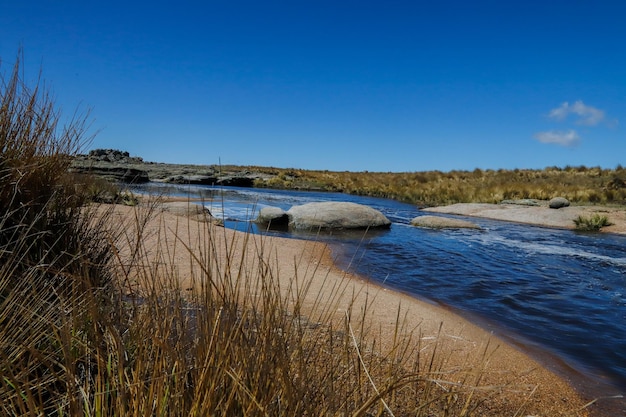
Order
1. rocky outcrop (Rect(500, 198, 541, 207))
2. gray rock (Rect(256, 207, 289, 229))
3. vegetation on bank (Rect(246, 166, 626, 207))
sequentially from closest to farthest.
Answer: gray rock (Rect(256, 207, 289, 229)) → rocky outcrop (Rect(500, 198, 541, 207)) → vegetation on bank (Rect(246, 166, 626, 207))

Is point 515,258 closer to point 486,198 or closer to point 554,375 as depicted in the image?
point 554,375

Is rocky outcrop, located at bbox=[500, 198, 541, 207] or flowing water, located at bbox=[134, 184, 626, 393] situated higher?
rocky outcrop, located at bbox=[500, 198, 541, 207]

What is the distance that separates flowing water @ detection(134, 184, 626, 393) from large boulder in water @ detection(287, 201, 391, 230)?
81 cm

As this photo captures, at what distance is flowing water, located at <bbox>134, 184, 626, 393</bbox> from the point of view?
4.16 meters

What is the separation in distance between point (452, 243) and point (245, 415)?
10.2m

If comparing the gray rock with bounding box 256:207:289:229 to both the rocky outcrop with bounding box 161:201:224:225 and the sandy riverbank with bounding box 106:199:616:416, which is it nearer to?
the rocky outcrop with bounding box 161:201:224:225

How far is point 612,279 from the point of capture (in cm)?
721

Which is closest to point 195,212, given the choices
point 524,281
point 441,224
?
point 524,281

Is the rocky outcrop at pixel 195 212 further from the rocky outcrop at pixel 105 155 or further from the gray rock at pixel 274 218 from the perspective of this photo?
the gray rock at pixel 274 218

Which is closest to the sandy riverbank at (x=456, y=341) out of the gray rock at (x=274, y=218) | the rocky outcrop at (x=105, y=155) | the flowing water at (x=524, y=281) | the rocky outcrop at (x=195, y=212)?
the rocky outcrop at (x=195, y=212)

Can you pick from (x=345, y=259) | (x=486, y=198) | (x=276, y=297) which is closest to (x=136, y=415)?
(x=276, y=297)

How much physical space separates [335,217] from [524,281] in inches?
255

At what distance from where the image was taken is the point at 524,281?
686 cm

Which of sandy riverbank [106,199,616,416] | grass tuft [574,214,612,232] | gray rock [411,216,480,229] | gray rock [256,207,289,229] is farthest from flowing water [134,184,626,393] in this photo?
grass tuft [574,214,612,232]
